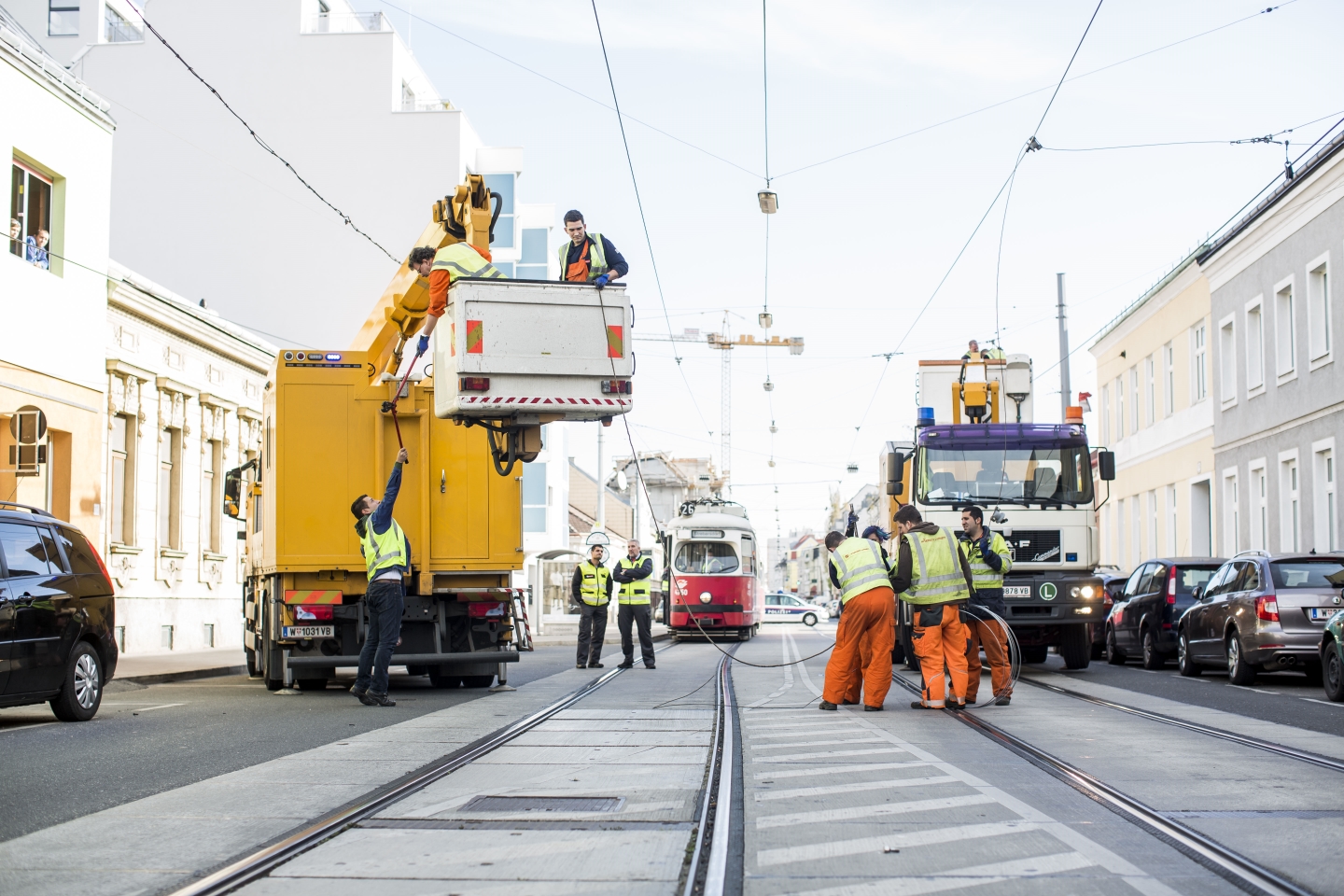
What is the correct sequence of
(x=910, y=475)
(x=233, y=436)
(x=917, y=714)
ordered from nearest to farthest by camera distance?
1. (x=917, y=714)
2. (x=910, y=475)
3. (x=233, y=436)

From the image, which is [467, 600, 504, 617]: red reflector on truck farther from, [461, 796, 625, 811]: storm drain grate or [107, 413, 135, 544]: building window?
[107, 413, 135, 544]: building window

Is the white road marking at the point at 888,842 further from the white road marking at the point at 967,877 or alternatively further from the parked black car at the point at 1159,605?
the parked black car at the point at 1159,605

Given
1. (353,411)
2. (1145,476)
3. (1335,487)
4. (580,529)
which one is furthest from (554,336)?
(580,529)

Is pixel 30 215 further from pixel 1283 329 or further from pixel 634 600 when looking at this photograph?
pixel 1283 329

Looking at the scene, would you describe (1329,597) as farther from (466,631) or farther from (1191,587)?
(466,631)

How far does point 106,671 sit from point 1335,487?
21142mm

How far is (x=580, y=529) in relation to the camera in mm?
88250

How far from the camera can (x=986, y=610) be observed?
1390 centimetres

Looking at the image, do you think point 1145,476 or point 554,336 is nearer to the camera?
point 554,336

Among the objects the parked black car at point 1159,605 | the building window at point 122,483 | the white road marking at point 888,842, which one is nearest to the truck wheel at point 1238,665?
the parked black car at point 1159,605

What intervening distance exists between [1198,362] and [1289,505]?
732 centimetres

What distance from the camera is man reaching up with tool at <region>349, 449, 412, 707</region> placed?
1378 cm

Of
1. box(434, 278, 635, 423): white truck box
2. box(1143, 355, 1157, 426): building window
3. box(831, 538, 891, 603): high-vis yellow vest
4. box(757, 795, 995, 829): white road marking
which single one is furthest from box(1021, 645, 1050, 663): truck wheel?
box(1143, 355, 1157, 426): building window

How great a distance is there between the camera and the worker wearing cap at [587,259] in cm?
1227
